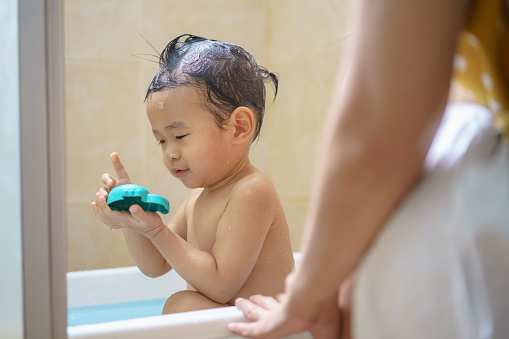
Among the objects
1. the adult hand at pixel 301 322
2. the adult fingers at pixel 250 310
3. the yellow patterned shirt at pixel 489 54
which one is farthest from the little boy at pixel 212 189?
the yellow patterned shirt at pixel 489 54

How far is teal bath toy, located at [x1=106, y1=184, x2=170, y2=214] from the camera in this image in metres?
0.81

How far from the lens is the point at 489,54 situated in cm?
38

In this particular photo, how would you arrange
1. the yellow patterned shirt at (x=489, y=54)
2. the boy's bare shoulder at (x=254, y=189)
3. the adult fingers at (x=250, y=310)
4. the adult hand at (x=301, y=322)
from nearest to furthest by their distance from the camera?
1. the yellow patterned shirt at (x=489, y=54)
2. the adult hand at (x=301, y=322)
3. the adult fingers at (x=250, y=310)
4. the boy's bare shoulder at (x=254, y=189)

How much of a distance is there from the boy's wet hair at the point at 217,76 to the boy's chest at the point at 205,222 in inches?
6.3

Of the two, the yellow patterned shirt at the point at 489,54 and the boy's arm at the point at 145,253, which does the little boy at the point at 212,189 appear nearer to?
the boy's arm at the point at 145,253

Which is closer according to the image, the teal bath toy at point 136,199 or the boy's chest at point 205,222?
the teal bath toy at point 136,199

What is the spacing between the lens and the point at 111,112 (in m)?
1.73

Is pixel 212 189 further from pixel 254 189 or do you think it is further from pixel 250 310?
pixel 250 310

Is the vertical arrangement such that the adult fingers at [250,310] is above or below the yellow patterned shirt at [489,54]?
below

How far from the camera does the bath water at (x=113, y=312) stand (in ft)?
3.86

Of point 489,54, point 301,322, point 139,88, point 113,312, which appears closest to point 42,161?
point 301,322

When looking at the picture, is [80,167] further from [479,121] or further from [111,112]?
[479,121]

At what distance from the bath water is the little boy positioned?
25 centimetres

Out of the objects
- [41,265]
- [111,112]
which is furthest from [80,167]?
[41,265]
